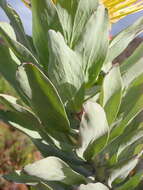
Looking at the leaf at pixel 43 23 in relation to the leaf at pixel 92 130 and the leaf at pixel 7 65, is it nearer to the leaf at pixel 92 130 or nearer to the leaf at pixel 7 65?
the leaf at pixel 7 65

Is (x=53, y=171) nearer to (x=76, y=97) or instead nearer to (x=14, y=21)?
(x=76, y=97)

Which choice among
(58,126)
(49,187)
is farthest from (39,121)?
(49,187)

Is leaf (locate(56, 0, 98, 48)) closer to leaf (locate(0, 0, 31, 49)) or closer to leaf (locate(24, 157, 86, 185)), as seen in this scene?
leaf (locate(0, 0, 31, 49))

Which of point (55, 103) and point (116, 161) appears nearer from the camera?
point (55, 103)

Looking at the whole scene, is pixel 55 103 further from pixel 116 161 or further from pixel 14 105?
pixel 116 161

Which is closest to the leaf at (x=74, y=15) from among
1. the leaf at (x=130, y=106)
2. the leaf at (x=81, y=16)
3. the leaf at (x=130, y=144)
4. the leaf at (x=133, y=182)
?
the leaf at (x=81, y=16)

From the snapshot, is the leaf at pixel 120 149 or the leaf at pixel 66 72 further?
the leaf at pixel 120 149
